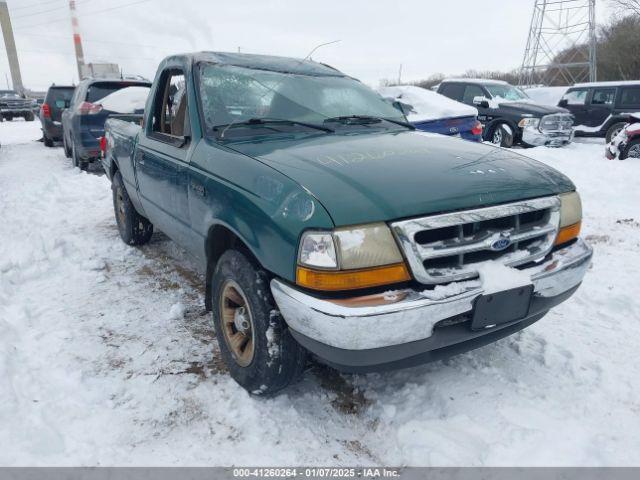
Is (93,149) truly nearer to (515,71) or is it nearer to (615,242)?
(615,242)

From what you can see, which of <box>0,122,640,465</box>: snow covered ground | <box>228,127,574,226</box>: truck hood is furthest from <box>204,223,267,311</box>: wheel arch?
<box>0,122,640,465</box>: snow covered ground

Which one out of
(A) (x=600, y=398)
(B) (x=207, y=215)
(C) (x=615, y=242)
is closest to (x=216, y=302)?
(B) (x=207, y=215)

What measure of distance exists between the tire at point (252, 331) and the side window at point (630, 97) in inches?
568

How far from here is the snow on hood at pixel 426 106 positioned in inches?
332

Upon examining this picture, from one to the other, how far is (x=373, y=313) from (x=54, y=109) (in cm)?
1360

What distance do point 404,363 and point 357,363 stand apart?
0.25 meters

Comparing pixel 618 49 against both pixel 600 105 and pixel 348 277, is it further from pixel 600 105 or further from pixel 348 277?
pixel 348 277

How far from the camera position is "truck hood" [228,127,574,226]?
2.04 meters

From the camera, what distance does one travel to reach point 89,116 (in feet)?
28.0

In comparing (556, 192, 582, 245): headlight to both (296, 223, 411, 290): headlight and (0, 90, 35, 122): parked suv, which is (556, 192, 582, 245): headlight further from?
(0, 90, 35, 122): parked suv

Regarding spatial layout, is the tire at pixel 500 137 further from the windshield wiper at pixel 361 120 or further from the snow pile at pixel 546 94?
the snow pile at pixel 546 94

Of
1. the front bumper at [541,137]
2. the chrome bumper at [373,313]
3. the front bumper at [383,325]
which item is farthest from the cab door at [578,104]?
the chrome bumper at [373,313]

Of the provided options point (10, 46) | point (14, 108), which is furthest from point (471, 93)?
Answer: point (10, 46)

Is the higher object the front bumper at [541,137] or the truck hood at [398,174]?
the truck hood at [398,174]
